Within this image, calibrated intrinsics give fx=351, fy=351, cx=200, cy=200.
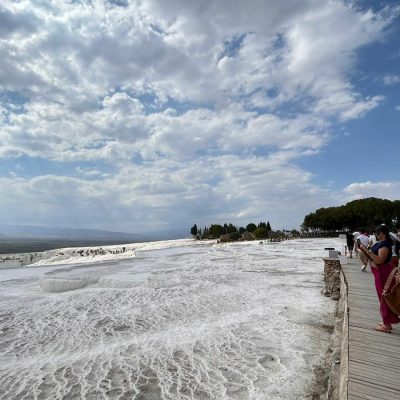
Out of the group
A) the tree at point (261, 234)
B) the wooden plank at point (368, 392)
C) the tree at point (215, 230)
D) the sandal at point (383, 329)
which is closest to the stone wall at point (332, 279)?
the sandal at point (383, 329)

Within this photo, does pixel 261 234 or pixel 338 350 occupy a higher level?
pixel 261 234

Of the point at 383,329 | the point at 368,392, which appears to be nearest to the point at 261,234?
the point at 383,329

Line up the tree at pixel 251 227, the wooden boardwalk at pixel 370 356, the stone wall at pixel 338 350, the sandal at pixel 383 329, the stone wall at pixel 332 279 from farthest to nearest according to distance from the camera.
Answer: the tree at pixel 251 227 < the stone wall at pixel 332 279 < the sandal at pixel 383 329 < the stone wall at pixel 338 350 < the wooden boardwalk at pixel 370 356

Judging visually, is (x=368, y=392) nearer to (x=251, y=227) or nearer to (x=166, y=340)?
(x=166, y=340)

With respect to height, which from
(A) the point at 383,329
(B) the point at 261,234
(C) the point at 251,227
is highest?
(C) the point at 251,227

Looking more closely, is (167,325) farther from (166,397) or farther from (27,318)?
(27,318)

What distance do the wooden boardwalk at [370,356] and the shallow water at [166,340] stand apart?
A: 4.28 feet

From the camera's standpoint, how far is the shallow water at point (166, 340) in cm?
675

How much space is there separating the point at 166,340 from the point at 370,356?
535cm

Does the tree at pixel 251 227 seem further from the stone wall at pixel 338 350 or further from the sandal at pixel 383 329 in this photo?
the sandal at pixel 383 329

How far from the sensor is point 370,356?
531 cm

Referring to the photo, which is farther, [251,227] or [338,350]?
[251,227]

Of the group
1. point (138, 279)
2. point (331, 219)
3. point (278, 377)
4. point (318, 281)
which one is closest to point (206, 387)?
point (278, 377)

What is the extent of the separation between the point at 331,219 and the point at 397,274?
68171mm
